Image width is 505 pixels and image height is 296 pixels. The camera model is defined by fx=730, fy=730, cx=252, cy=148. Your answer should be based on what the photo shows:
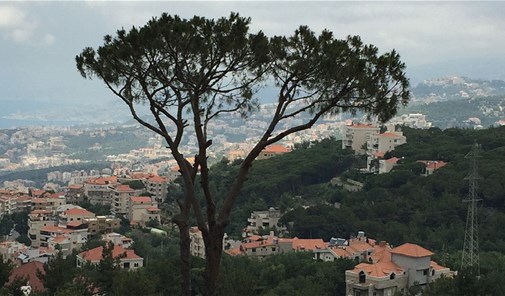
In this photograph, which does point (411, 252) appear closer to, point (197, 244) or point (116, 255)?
point (116, 255)

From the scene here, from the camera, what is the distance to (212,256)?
25.2 feet

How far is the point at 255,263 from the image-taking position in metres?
24.0

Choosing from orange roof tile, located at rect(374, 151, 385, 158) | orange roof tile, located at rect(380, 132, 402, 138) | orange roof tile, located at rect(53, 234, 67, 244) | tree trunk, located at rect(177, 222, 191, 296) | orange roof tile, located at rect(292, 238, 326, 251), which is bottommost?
orange roof tile, located at rect(53, 234, 67, 244)

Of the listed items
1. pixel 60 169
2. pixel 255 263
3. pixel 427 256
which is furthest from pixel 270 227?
pixel 60 169

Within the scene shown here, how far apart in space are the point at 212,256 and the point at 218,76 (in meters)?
1.98

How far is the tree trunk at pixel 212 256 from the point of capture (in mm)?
7691

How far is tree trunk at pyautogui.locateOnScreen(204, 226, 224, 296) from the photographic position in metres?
7.69

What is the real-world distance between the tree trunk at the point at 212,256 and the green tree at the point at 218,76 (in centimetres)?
1

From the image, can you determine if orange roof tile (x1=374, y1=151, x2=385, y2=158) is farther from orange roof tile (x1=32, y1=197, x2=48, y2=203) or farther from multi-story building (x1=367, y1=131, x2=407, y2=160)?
orange roof tile (x1=32, y1=197, x2=48, y2=203)

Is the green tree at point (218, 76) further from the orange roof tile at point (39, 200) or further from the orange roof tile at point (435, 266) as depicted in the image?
the orange roof tile at point (39, 200)

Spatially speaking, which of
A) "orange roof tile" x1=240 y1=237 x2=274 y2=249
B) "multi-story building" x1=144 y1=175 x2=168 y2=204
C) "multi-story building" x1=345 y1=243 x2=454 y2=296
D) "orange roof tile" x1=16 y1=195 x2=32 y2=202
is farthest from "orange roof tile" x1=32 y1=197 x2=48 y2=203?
"multi-story building" x1=345 y1=243 x2=454 y2=296

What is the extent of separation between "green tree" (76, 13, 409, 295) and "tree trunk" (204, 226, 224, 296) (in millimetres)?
11

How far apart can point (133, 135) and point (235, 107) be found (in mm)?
151401

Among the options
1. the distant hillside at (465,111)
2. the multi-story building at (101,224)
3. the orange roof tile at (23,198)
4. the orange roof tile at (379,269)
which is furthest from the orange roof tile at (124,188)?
the distant hillside at (465,111)
